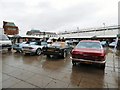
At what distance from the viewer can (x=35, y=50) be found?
9734mm

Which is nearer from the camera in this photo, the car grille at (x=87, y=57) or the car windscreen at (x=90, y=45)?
the car grille at (x=87, y=57)

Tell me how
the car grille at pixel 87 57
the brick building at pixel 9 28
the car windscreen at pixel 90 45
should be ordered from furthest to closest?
the brick building at pixel 9 28
the car windscreen at pixel 90 45
the car grille at pixel 87 57

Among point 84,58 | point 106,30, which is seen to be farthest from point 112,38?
point 84,58

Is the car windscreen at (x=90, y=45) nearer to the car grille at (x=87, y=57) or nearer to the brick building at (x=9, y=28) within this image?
the car grille at (x=87, y=57)

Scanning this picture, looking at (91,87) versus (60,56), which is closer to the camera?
(91,87)

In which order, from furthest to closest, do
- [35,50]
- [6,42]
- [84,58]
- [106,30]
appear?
1. [106,30]
2. [6,42]
3. [35,50]
4. [84,58]

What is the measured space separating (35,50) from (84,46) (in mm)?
4813

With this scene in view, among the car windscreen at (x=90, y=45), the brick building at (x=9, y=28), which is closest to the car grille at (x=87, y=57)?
the car windscreen at (x=90, y=45)

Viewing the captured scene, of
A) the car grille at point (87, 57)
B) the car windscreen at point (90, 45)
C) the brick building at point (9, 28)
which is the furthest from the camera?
the brick building at point (9, 28)

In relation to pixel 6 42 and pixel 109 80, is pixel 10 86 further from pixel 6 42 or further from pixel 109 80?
pixel 6 42

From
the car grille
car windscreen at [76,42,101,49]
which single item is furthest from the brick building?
the car grille

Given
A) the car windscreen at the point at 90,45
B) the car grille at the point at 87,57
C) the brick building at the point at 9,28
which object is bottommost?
the car grille at the point at 87,57

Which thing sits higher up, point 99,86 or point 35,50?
Result: point 35,50

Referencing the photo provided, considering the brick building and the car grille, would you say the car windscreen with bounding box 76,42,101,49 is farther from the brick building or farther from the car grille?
the brick building
